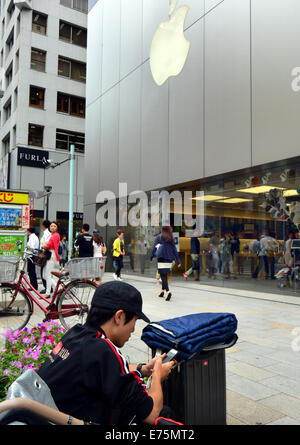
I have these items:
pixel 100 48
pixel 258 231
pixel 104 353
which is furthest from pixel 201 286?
pixel 100 48

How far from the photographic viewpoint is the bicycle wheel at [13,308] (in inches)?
210

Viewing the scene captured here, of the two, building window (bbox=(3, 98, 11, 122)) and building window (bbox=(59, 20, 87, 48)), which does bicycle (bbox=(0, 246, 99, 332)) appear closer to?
building window (bbox=(3, 98, 11, 122))

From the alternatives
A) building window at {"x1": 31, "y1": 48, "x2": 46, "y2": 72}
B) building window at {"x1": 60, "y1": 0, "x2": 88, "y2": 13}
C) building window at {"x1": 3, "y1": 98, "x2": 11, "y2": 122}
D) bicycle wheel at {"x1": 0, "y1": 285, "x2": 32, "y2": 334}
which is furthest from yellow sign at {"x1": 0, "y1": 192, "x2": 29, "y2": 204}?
building window at {"x1": 60, "y1": 0, "x2": 88, "y2": 13}

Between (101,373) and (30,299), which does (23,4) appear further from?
(101,373)

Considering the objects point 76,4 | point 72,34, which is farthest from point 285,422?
point 76,4

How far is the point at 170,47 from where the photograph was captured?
13.8 metres

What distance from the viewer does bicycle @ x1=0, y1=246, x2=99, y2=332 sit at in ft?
17.5

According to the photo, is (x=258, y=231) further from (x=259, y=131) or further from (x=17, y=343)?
(x=17, y=343)

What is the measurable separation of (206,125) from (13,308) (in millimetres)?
8428

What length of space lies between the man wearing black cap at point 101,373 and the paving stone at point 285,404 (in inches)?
73.2

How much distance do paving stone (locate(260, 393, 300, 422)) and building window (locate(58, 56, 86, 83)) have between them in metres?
30.7

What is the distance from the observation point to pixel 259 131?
31.5ft

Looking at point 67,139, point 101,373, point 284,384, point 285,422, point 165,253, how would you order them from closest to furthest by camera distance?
point 101,373
point 285,422
point 284,384
point 165,253
point 67,139

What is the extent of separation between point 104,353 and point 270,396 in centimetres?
249
